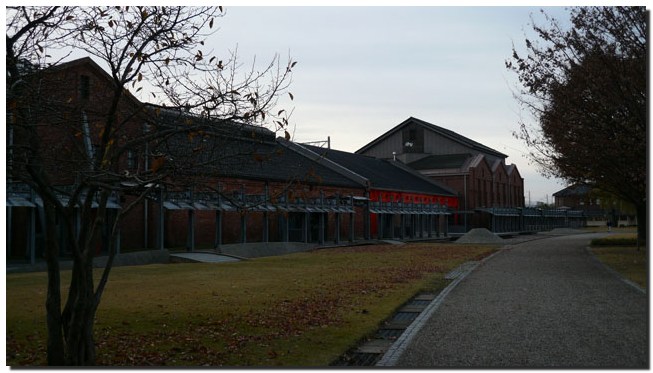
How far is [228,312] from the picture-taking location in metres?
12.7

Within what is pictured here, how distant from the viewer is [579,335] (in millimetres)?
10047

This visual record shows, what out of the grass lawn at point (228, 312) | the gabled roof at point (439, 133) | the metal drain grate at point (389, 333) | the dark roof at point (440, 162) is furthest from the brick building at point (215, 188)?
the gabled roof at point (439, 133)

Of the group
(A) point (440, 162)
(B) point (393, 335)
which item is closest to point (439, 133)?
(A) point (440, 162)

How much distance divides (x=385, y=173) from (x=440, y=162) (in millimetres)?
13143

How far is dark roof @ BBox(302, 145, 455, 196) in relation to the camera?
2151 inches

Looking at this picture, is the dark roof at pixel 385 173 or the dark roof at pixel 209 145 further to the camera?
the dark roof at pixel 385 173

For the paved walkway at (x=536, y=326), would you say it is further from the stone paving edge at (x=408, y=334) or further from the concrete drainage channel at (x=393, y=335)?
the concrete drainage channel at (x=393, y=335)

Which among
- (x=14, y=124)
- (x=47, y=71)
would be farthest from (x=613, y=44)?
(x=14, y=124)

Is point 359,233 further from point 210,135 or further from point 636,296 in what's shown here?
point 210,135

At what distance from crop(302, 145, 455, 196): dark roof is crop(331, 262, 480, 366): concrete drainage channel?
36.0 m

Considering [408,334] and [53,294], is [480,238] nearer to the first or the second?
[408,334]

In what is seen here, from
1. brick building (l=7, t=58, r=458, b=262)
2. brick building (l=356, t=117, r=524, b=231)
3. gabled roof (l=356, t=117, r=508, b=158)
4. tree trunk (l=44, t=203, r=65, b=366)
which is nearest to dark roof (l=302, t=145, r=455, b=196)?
Result: brick building (l=7, t=58, r=458, b=262)

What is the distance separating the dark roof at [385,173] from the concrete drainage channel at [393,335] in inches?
1418

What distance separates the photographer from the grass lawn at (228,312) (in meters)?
8.99
